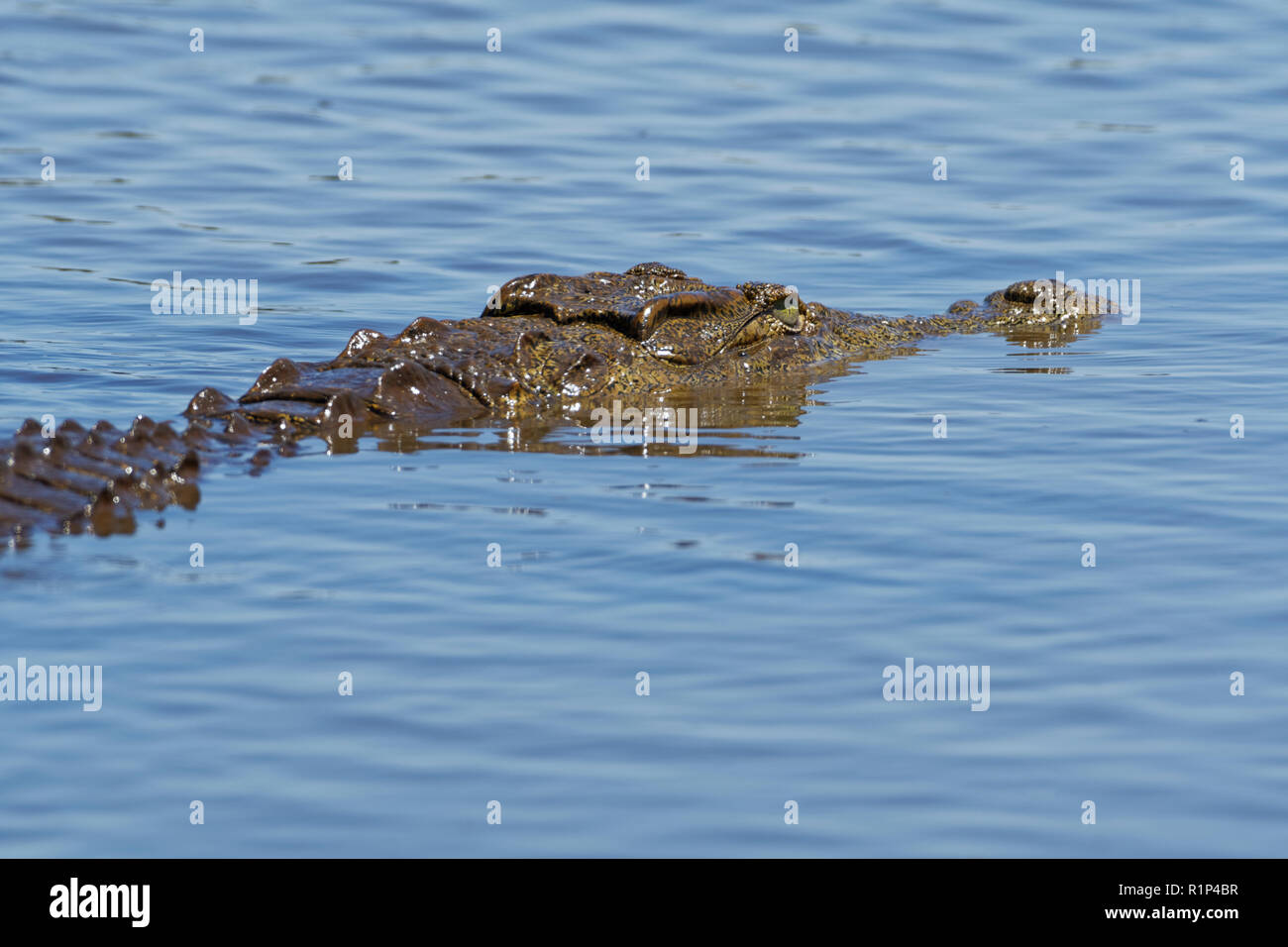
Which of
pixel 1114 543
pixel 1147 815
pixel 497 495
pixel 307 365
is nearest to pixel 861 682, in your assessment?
pixel 1147 815

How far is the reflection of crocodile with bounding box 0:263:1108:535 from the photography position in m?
7.23

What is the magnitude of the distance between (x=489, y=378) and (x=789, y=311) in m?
2.38

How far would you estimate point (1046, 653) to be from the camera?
5.83 metres

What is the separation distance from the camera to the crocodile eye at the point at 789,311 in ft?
35.6

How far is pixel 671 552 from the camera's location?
6.89 metres

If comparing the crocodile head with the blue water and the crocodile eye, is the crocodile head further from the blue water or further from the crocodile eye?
the blue water

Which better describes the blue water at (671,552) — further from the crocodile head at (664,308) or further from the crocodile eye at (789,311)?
the crocodile head at (664,308)

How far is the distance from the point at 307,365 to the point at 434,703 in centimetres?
452

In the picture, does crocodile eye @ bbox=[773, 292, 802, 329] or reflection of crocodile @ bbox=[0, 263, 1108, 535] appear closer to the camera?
reflection of crocodile @ bbox=[0, 263, 1108, 535]

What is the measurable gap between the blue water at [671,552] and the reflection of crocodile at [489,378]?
0.85ft

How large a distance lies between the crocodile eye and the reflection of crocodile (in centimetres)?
1

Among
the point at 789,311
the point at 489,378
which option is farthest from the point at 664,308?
the point at 489,378

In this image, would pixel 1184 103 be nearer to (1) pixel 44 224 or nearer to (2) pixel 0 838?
(1) pixel 44 224

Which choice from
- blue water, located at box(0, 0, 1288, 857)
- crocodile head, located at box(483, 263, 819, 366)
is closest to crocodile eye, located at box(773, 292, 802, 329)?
crocodile head, located at box(483, 263, 819, 366)
